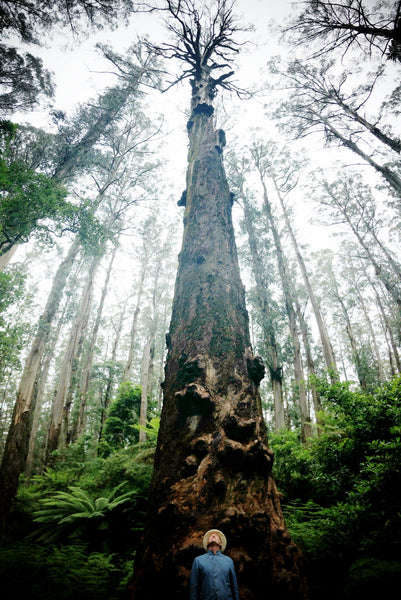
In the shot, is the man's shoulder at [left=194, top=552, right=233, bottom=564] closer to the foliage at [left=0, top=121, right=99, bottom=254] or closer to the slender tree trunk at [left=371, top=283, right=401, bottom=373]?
the foliage at [left=0, top=121, right=99, bottom=254]

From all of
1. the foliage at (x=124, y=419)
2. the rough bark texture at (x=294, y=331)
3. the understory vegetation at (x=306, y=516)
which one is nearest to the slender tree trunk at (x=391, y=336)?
the rough bark texture at (x=294, y=331)

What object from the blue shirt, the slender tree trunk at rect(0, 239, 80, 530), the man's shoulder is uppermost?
the slender tree trunk at rect(0, 239, 80, 530)

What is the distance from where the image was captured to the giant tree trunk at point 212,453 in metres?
1.19

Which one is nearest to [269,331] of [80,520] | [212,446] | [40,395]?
[80,520]

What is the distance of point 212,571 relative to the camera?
124 cm

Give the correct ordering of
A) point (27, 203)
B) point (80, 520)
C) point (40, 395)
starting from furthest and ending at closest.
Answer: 1. point (40, 395)
2. point (27, 203)
3. point (80, 520)

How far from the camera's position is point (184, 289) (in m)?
2.36

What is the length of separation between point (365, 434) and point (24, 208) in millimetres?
7991

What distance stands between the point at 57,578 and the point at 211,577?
1321 mm

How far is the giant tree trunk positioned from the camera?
1189mm

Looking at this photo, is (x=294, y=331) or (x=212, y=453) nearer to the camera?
(x=212, y=453)

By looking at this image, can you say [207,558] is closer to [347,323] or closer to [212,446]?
[212,446]

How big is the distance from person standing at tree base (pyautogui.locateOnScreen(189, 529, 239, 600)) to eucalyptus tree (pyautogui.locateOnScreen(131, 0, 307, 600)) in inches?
1.5

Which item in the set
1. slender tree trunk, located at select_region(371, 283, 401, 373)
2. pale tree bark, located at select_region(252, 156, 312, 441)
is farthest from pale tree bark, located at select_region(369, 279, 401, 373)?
pale tree bark, located at select_region(252, 156, 312, 441)
